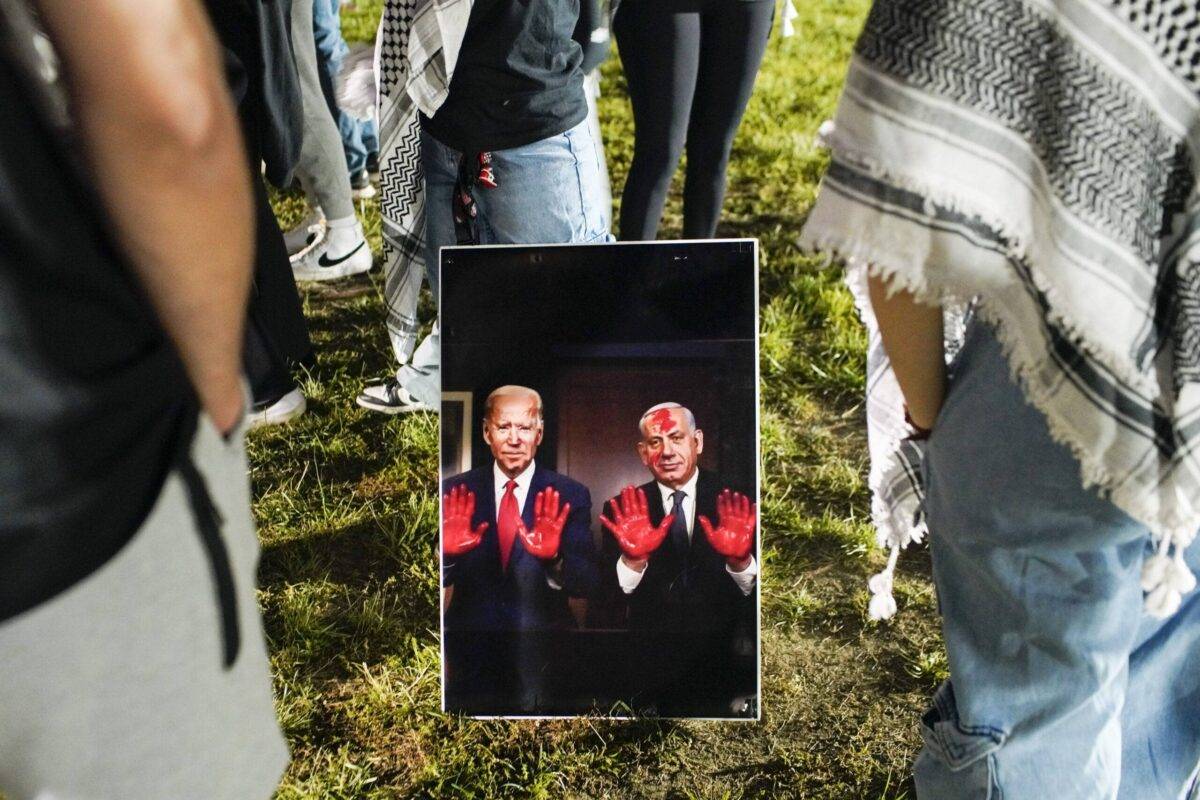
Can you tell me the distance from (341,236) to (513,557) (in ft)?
6.13

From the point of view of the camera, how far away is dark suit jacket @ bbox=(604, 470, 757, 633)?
1667mm

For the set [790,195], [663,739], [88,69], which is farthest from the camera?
[790,195]

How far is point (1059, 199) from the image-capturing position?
3.04 ft

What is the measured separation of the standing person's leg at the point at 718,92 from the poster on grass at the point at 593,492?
3.52 ft

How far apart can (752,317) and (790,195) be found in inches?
94.3

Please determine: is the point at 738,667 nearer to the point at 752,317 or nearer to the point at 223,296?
the point at 752,317

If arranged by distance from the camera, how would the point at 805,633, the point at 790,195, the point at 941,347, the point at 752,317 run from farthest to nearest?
the point at 790,195 → the point at 805,633 → the point at 752,317 → the point at 941,347

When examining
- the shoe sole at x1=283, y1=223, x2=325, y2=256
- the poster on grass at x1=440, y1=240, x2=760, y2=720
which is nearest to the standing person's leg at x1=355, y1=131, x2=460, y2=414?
the poster on grass at x1=440, y1=240, x2=760, y2=720

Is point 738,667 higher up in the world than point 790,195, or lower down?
higher up

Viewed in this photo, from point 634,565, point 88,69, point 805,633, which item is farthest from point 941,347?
point 805,633

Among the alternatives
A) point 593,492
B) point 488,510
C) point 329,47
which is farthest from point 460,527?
point 329,47

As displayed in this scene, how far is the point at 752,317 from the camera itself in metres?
1.61

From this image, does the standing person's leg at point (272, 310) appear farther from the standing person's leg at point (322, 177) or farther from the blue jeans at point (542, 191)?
the standing person's leg at point (322, 177)

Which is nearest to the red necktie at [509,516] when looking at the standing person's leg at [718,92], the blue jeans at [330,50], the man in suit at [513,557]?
the man in suit at [513,557]
